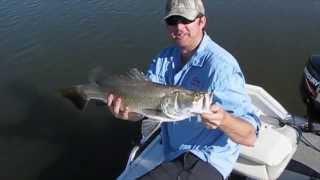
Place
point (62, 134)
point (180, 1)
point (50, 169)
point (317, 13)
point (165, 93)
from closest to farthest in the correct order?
1. point (165, 93)
2. point (180, 1)
3. point (50, 169)
4. point (62, 134)
5. point (317, 13)

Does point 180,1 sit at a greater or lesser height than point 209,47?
greater

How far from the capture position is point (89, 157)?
21.4ft

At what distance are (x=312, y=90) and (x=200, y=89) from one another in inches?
86.8

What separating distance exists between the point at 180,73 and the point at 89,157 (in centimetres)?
308

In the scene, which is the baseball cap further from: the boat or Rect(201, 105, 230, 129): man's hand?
the boat

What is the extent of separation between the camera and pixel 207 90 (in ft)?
11.4

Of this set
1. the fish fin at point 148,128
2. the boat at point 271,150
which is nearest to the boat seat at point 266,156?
the boat at point 271,150

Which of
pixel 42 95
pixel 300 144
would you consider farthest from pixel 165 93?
pixel 42 95

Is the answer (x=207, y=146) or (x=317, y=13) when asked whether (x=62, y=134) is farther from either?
(x=317, y=13)

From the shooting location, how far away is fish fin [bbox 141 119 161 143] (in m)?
4.25

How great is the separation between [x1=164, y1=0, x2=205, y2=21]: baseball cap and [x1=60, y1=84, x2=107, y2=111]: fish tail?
2.39ft

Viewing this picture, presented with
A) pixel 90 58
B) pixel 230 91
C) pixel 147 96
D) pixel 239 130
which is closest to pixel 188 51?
pixel 230 91

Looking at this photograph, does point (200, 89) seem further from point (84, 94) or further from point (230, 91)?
point (84, 94)

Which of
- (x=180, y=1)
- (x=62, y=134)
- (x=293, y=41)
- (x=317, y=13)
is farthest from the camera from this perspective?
(x=317, y=13)
